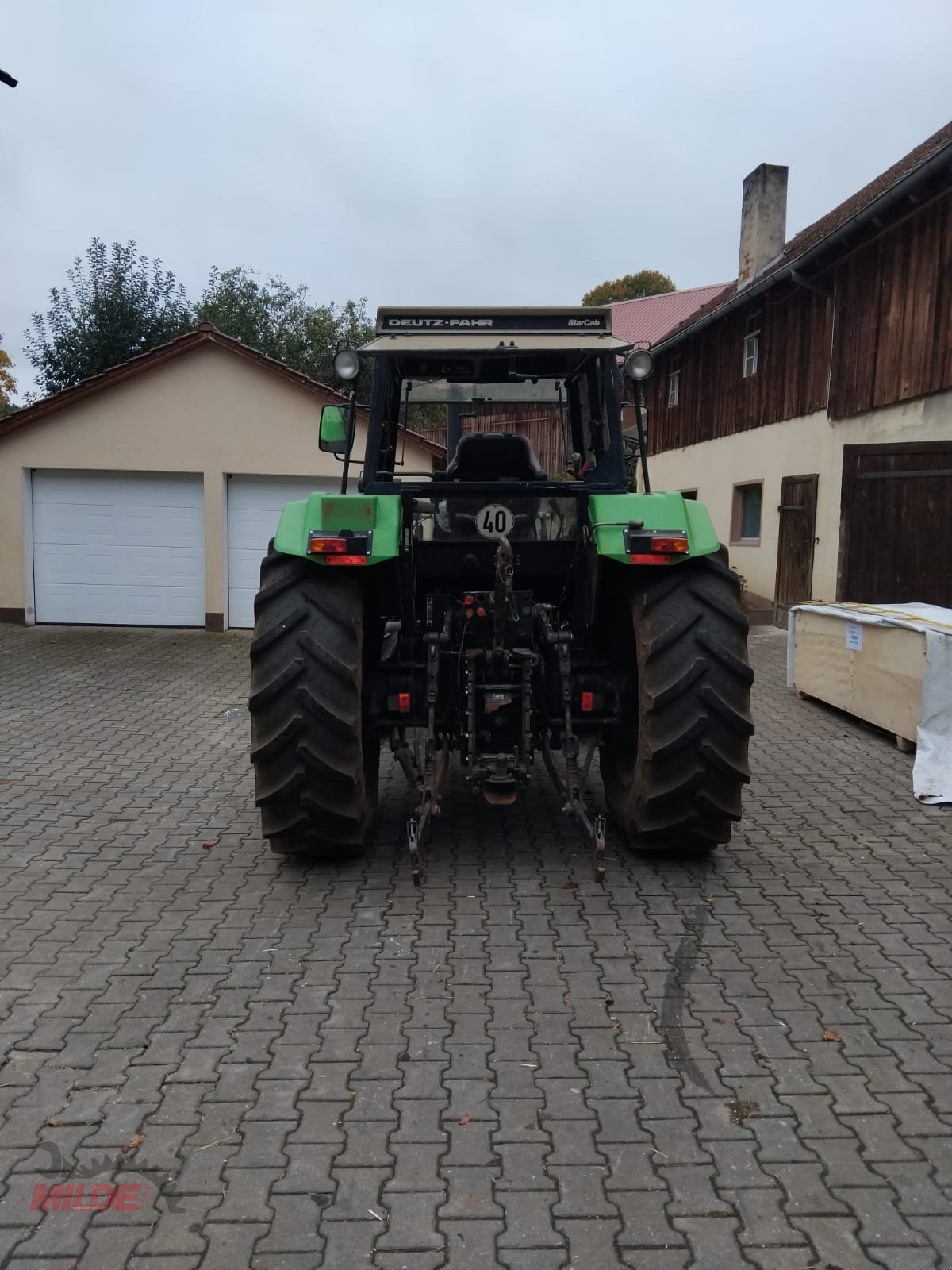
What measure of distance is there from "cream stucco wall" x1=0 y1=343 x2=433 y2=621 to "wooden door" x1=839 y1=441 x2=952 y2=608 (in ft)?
22.0

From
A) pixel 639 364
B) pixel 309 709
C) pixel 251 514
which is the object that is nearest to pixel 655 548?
pixel 639 364

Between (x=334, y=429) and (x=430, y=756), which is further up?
(x=334, y=429)

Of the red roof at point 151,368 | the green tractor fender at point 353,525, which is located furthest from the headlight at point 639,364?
the red roof at point 151,368

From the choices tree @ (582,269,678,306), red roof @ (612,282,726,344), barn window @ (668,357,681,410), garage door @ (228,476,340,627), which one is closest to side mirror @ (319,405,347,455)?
garage door @ (228,476,340,627)

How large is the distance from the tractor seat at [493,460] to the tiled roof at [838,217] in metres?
7.11

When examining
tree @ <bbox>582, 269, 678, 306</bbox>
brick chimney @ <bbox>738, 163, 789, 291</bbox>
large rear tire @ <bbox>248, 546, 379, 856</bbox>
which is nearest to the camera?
large rear tire @ <bbox>248, 546, 379, 856</bbox>

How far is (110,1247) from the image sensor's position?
222 centimetres

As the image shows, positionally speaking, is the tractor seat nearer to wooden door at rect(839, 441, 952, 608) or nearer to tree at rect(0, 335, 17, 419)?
wooden door at rect(839, 441, 952, 608)

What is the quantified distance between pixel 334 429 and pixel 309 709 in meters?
1.64

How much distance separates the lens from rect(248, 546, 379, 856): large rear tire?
4.24 meters

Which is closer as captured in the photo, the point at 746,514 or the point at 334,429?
the point at 334,429

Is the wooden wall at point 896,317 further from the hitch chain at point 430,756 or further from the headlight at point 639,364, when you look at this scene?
the hitch chain at point 430,756

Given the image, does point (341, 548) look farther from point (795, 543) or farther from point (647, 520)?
point (795, 543)

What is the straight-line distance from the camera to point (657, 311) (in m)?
31.3
